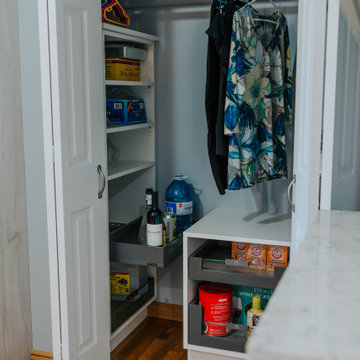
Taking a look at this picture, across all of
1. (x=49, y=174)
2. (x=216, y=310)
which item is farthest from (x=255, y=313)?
(x=49, y=174)

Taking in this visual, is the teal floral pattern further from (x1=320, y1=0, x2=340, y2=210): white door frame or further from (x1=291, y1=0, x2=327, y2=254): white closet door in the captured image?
(x1=320, y1=0, x2=340, y2=210): white door frame

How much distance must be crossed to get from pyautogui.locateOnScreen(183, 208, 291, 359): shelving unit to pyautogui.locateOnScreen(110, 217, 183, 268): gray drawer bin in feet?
0.43

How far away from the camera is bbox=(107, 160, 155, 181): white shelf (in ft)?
8.47

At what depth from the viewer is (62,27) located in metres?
1.98

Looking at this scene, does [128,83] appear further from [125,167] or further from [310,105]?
[310,105]

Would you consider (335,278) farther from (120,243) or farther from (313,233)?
(120,243)

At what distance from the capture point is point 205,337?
2438 mm

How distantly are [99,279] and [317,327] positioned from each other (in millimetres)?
1769

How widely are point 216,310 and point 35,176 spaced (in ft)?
3.34

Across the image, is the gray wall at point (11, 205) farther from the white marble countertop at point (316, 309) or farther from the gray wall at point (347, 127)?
the white marble countertop at point (316, 309)

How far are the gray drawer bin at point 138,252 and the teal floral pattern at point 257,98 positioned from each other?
510 millimetres

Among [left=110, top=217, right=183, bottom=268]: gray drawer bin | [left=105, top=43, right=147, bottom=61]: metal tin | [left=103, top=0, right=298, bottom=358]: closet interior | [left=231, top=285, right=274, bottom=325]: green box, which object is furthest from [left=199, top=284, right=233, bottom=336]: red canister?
[left=105, top=43, right=147, bottom=61]: metal tin

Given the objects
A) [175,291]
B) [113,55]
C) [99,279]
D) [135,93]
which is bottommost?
[175,291]

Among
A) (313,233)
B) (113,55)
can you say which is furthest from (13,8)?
(313,233)
